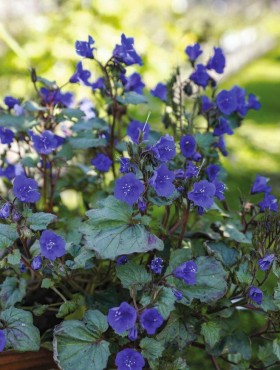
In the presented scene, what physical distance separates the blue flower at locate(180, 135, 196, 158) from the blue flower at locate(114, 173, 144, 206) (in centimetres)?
33

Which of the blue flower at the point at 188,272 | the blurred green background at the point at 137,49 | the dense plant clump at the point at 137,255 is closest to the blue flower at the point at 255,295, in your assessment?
the dense plant clump at the point at 137,255

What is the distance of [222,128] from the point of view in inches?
64.9

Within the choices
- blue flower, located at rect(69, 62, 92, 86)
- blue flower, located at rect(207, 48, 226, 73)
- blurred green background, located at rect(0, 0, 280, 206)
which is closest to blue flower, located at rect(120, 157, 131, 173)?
blue flower, located at rect(69, 62, 92, 86)

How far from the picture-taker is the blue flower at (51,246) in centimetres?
119

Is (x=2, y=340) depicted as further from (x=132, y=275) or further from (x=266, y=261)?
(x=266, y=261)

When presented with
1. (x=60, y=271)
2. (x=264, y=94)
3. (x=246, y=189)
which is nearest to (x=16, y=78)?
(x=246, y=189)

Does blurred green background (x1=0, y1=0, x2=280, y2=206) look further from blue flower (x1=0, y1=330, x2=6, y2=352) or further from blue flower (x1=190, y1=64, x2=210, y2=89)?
blue flower (x1=0, y1=330, x2=6, y2=352)

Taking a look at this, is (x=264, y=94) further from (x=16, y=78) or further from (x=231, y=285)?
(x=231, y=285)

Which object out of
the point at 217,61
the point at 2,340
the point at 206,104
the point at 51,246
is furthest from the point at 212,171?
the point at 2,340

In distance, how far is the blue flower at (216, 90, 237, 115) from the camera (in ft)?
5.29

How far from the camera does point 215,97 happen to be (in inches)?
67.0

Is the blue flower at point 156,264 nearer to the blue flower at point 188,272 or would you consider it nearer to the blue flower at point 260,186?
the blue flower at point 188,272

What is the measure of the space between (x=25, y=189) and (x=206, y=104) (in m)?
0.65

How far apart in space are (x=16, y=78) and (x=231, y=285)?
3.70 metres
